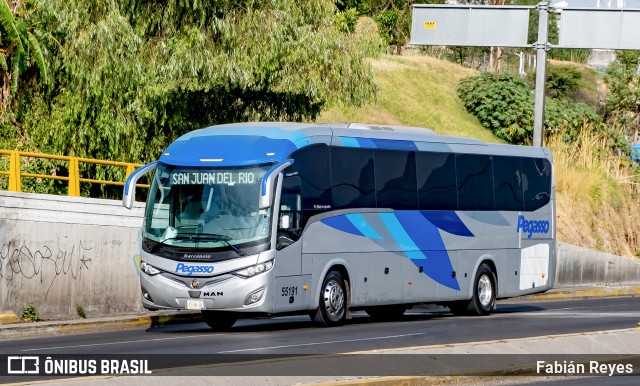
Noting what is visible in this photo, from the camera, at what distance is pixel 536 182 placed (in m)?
28.0

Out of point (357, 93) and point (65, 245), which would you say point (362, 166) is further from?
point (357, 93)

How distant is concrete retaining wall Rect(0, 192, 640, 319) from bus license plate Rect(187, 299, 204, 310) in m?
5.02

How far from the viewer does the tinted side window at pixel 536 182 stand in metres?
27.5

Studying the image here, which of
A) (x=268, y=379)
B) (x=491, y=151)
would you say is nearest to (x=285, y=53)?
(x=491, y=151)

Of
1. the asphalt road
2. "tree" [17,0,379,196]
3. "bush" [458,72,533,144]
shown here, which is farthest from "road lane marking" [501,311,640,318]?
"bush" [458,72,533,144]

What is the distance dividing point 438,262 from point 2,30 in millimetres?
14829

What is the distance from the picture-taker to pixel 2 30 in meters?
32.7

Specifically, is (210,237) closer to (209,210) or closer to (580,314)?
(209,210)

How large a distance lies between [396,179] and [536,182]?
5839 millimetres

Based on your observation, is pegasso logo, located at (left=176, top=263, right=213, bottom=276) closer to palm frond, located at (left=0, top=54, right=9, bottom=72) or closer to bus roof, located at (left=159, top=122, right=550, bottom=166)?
bus roof, located at (left=159, top=122, right=550, bottom=166)

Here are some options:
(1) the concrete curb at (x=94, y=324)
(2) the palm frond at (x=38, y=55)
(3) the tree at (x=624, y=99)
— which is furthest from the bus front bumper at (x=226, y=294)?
(3) the tree at (x=624, y=99)

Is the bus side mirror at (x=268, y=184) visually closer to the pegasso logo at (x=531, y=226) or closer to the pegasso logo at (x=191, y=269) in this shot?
the pegasso logo at (x=191, y=269)

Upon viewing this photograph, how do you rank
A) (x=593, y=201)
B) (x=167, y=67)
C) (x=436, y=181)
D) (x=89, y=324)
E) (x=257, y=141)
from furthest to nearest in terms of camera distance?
(x=593, y=201) → (x=167, y=67) → (x=436, y=181) → (x=89, y=324) → (x=257, y=141)

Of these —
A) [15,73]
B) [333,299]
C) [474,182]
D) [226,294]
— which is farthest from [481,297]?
[15,73]
